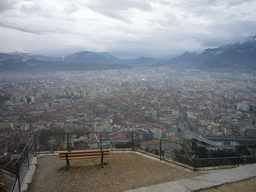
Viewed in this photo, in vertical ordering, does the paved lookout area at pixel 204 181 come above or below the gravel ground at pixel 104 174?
above

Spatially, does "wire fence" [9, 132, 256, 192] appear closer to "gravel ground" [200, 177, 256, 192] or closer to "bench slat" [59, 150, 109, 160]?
"bench slat" [59, 150, 109, 160]

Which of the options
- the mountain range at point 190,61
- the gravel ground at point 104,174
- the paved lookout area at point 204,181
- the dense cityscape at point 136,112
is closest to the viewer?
the paved lookout area at point 204,181

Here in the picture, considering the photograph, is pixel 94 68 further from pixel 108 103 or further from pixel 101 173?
pixel 101 173

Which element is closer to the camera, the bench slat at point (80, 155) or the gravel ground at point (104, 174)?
the gravel ground at point (104, 174)

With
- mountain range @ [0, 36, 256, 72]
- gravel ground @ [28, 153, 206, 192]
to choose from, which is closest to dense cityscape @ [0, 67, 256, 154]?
gravel ground @ [28, 153, 206, 192]

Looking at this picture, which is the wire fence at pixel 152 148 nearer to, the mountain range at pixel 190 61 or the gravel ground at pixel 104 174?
the gravel ground at pixel 104 174

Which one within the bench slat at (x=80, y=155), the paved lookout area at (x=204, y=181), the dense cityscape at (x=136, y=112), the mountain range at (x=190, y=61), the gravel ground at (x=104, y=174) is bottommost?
the dense cityscape at (x=136, y=112)

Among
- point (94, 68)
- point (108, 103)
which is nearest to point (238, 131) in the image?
point (108, 103)

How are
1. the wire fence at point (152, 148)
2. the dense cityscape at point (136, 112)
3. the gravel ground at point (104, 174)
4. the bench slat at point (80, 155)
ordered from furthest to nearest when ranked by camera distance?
the dense cityscape at point (136, 112) < the wire fence at point (152, 148) < the bench slat at point (80, 155) < the gravel ground at point (104, 174)

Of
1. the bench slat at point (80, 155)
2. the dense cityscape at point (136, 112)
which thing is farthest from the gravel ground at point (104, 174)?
the dense cityscape at point (136, 112)
